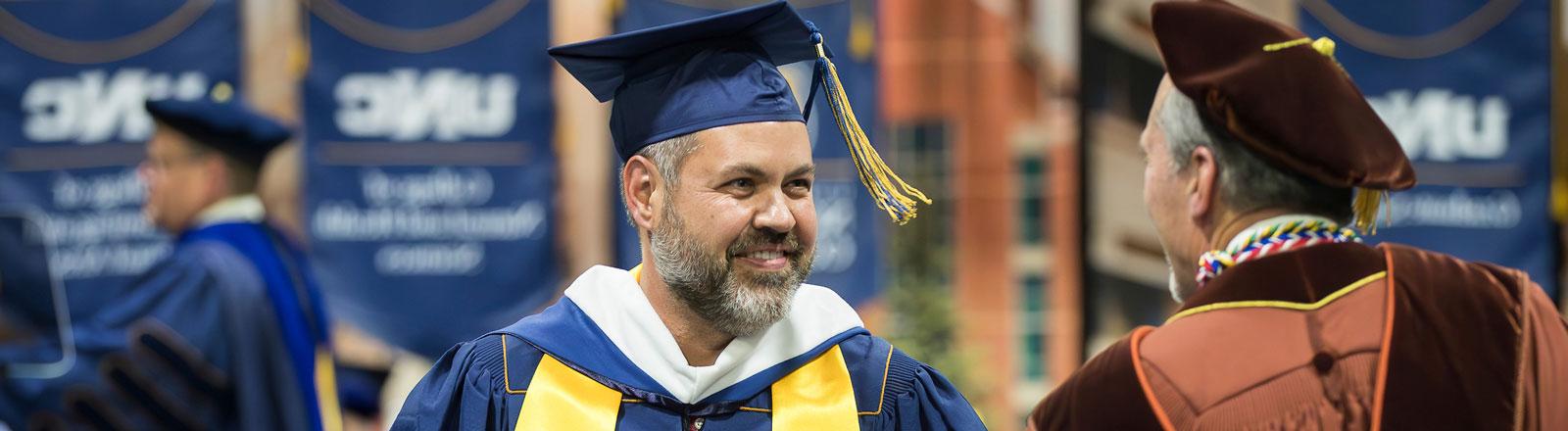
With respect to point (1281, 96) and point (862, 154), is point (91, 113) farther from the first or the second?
point (1281, 96)

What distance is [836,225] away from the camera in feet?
18.3

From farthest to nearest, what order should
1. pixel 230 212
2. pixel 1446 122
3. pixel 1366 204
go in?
pixel 1446 122, pixel 230 212, pixel 1366 204

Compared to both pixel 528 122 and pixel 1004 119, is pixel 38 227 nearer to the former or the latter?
pixel 528 122

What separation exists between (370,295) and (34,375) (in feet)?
3.81

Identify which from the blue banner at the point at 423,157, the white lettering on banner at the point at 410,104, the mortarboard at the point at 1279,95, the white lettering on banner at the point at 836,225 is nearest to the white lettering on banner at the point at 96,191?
the blue banner at the point at 423,157

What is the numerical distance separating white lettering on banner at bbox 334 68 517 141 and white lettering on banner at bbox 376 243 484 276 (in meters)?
0.41

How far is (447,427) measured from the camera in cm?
200

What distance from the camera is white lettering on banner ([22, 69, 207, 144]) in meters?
5.51

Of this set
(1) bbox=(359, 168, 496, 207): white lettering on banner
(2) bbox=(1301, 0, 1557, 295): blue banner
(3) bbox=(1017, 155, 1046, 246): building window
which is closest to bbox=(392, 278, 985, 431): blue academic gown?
(1) bbox=(359, 168, 496, 207): white lettering on banner

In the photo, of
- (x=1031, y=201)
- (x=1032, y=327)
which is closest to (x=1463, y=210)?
(x=1031, y=201)

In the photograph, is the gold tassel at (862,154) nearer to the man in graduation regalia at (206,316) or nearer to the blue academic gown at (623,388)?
the blue academic gown at (623,388)

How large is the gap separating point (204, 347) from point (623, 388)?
2984 millimetres

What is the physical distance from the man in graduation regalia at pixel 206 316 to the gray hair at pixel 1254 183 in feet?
11.2

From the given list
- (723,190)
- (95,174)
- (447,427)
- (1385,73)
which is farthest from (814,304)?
(1385,73)
